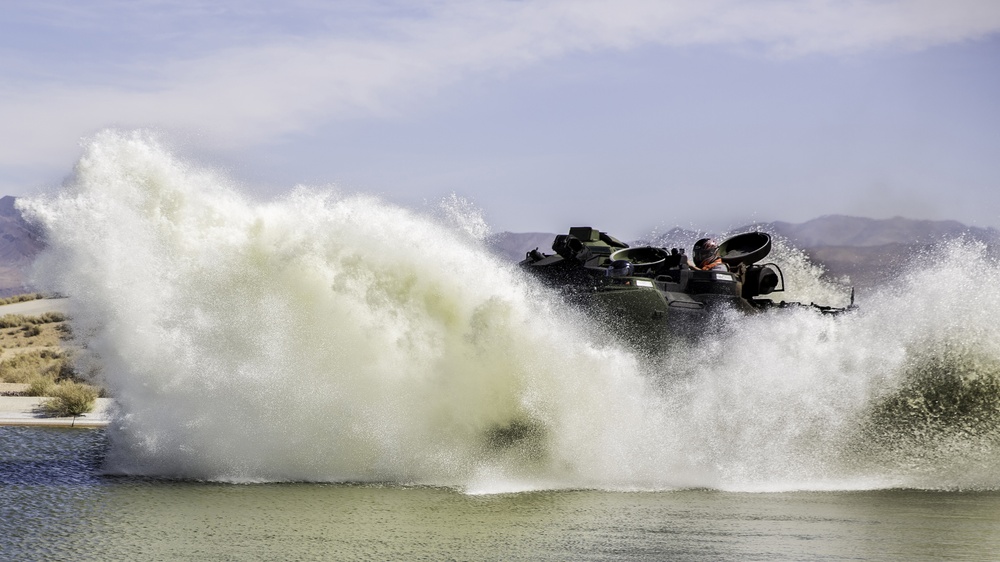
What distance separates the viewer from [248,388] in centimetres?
2011

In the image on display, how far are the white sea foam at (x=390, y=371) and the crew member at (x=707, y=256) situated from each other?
73.1 inches

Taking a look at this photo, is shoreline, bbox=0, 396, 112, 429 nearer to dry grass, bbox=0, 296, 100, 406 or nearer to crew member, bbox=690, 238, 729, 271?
dry grass, bbox=0, 296, 100, 406

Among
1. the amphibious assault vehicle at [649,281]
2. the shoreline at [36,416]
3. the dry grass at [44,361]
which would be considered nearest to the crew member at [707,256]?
the amphibious assault vehicle at [649,281]

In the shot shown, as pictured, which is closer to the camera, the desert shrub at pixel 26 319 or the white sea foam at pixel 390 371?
the white sea foam at pixel 390 371

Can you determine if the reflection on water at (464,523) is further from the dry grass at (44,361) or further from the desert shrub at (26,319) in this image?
the desert shrub at (26,319)

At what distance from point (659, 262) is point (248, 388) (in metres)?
7.50

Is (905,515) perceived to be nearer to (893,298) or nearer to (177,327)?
(893,298)

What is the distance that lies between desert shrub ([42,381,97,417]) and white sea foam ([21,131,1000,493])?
11.1 m

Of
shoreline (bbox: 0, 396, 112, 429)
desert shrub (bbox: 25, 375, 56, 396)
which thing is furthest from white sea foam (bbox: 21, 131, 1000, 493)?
desert shrub (bbox: 25, 375, 56, 396)

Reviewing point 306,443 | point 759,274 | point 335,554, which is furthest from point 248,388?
point 759,274

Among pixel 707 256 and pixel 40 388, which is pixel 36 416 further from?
pixel 707 256

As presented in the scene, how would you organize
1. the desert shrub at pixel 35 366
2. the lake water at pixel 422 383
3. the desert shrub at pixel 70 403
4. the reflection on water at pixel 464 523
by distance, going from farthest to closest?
the desert shrub at pixel 35 366, the desert shrub at pixel 70 403, the lake water at pixel 422 383, the reflection on water at pixel 464 523

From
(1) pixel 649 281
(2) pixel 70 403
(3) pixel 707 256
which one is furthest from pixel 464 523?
(2) pixel 70 403

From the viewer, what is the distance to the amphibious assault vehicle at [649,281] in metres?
21.1
